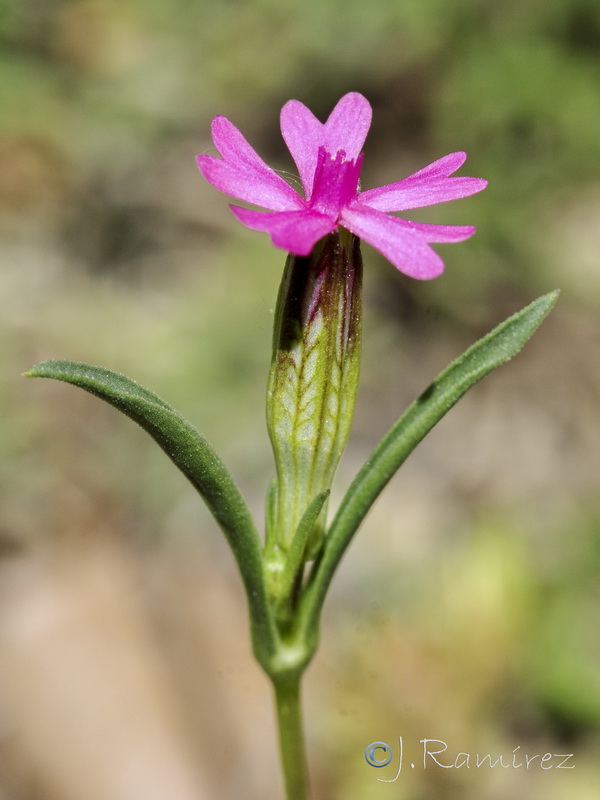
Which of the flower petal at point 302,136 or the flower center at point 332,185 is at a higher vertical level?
the flower petal at point 302,136

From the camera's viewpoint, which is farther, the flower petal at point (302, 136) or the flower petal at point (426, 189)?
the flower petal at point (302, 136)

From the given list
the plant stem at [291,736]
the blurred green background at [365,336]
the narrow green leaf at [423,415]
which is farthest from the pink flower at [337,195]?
the blurred green background at [365,336]

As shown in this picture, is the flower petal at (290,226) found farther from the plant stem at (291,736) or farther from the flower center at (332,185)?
the plant stem at (291,736)

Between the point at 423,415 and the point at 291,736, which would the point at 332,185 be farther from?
the point at 291,736

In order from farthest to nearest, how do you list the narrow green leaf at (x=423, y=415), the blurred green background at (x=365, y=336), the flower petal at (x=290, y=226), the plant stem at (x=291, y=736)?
the blurred green background at (x=365, y=336) < the plant stem at (x=291, y=736) < the narrow green leaf at (x=423, y=415) < the flower petal at (x=290, y=226)

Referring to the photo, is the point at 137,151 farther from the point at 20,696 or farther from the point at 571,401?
the point at 20,696

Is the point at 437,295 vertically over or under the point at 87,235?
under

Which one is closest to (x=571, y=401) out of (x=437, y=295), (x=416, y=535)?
(x=437, y=295)

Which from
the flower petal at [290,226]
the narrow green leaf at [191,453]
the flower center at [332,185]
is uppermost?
the flower center at [332,185]
